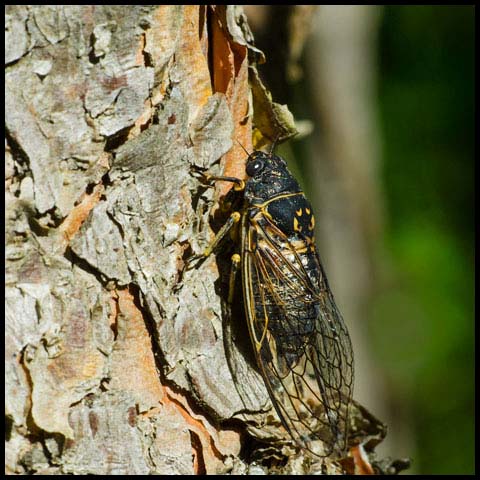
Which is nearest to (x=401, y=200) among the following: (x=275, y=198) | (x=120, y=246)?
(x=275, y=198)

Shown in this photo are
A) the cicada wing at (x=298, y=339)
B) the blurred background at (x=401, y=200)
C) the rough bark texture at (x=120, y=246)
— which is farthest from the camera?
the blurred background at (x=401, y=200)

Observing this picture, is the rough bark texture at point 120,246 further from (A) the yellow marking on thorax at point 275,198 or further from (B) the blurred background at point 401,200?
(B) the blurred background at point 401,200

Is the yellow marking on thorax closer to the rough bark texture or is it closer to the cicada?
the cicada

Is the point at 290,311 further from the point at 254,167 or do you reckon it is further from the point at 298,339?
the point at 254,167

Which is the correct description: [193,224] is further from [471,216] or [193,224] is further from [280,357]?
[471,216]

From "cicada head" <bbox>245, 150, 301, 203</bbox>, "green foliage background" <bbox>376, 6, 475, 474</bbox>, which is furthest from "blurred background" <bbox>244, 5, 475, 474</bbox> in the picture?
"cicada head" <bbox>245, 150, 301, 203</bbox>

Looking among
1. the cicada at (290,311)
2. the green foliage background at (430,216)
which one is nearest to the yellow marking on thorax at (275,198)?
the cicada at (290,311)

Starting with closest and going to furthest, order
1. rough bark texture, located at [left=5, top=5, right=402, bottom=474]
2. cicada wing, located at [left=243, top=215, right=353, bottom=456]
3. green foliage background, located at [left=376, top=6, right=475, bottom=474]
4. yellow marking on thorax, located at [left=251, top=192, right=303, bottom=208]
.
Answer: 1. rough bark texture, located at [left=5, top=5, right=402, bottom=474]
2. cicada wing, located at [left=243, top=215, right=353, bottom=456]
3. yellow marking on thorax, located at [left=251, top=192, right=303, bottom=208]
4. green foliage background, located at [left=376, top=6, right=475, bottom=474]

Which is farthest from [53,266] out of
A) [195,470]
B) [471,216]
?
[471,216]
